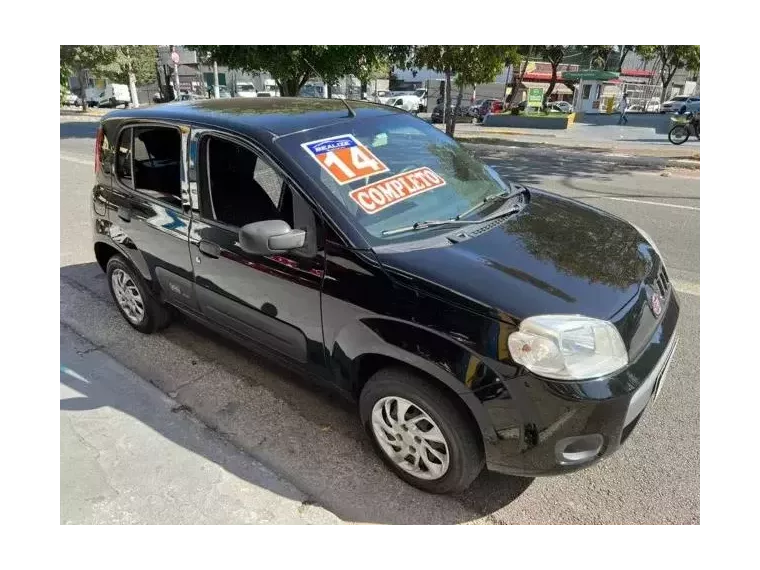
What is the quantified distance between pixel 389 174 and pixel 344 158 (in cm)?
25

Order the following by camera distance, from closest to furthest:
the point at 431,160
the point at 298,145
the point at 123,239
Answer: the point at 298,145 < the point at 431,160 < the point at 123,239

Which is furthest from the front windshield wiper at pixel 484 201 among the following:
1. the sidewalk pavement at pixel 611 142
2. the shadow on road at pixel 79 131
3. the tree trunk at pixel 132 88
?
the tree trunk at pixel 132 88

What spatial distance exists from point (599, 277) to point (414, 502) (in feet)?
4.33

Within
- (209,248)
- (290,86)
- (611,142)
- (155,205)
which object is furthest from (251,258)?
(611,142)

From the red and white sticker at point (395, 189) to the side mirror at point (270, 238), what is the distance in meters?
0.37

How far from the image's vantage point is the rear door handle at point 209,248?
289cm

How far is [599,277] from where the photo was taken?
2.22 metres

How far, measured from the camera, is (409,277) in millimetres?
2152

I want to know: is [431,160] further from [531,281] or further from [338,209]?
[531,281]

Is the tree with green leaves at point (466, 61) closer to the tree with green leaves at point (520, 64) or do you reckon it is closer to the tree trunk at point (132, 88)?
the tree with green leaves at point (520, 64)

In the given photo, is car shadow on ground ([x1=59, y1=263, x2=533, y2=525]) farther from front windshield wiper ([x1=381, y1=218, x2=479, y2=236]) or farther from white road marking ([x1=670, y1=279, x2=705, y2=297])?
white road marking ([x1=670, y1=279, x2=705, y2=297])

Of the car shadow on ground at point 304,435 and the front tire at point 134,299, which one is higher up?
the front tire at point 134,299

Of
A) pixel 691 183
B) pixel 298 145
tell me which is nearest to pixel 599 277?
pixel 298 145

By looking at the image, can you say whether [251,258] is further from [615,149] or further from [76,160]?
[615,149]
